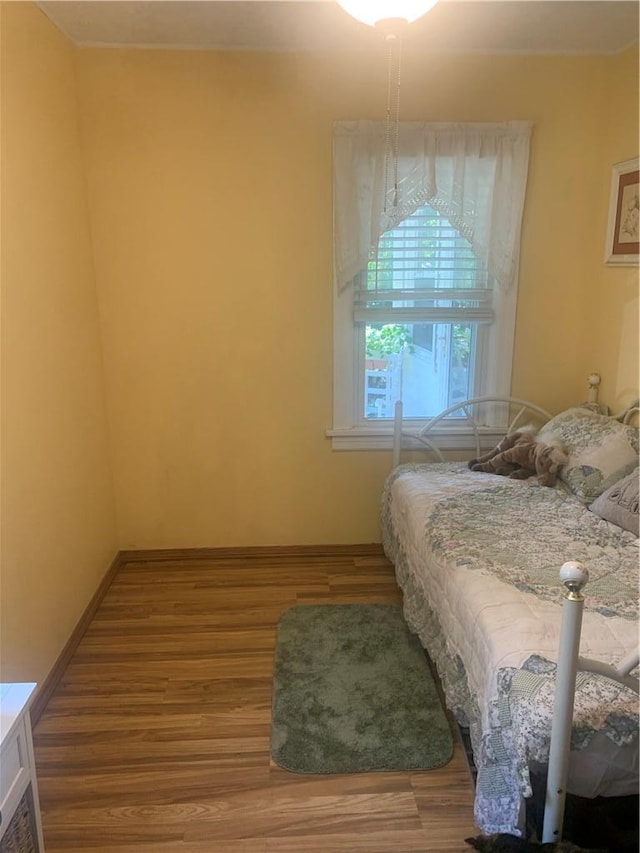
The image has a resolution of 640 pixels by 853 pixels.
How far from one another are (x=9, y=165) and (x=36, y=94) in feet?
1.42

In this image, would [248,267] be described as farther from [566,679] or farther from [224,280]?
[566,679]

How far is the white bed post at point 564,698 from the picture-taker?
1.21m

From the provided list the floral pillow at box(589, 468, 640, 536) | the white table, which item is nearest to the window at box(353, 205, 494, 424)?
the floral pillow at box(589, 468, 640, 536)

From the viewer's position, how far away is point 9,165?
7.00 ft

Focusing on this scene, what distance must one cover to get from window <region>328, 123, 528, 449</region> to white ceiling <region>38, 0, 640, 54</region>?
0.44 metres

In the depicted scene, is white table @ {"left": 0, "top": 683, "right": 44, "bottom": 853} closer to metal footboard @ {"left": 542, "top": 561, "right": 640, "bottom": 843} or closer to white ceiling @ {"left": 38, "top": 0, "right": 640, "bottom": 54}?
metal footboard @ {"left": 542, "top": 561, "right": 640, "bottom": 843}

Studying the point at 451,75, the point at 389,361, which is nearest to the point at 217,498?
the point at 389,361

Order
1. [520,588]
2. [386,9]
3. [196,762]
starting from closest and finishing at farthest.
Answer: [386,9] < [520,588] < [196,762]

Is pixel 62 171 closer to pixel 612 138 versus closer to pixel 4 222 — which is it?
pixel 4 222

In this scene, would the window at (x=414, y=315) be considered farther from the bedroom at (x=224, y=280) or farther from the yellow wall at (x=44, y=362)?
the yellow wall at (x=44, y=362)

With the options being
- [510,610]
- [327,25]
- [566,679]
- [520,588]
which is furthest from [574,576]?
[327,25]

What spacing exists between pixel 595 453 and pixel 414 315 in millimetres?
1082

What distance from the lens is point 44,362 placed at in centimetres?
238

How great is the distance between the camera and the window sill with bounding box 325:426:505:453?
3.20m
